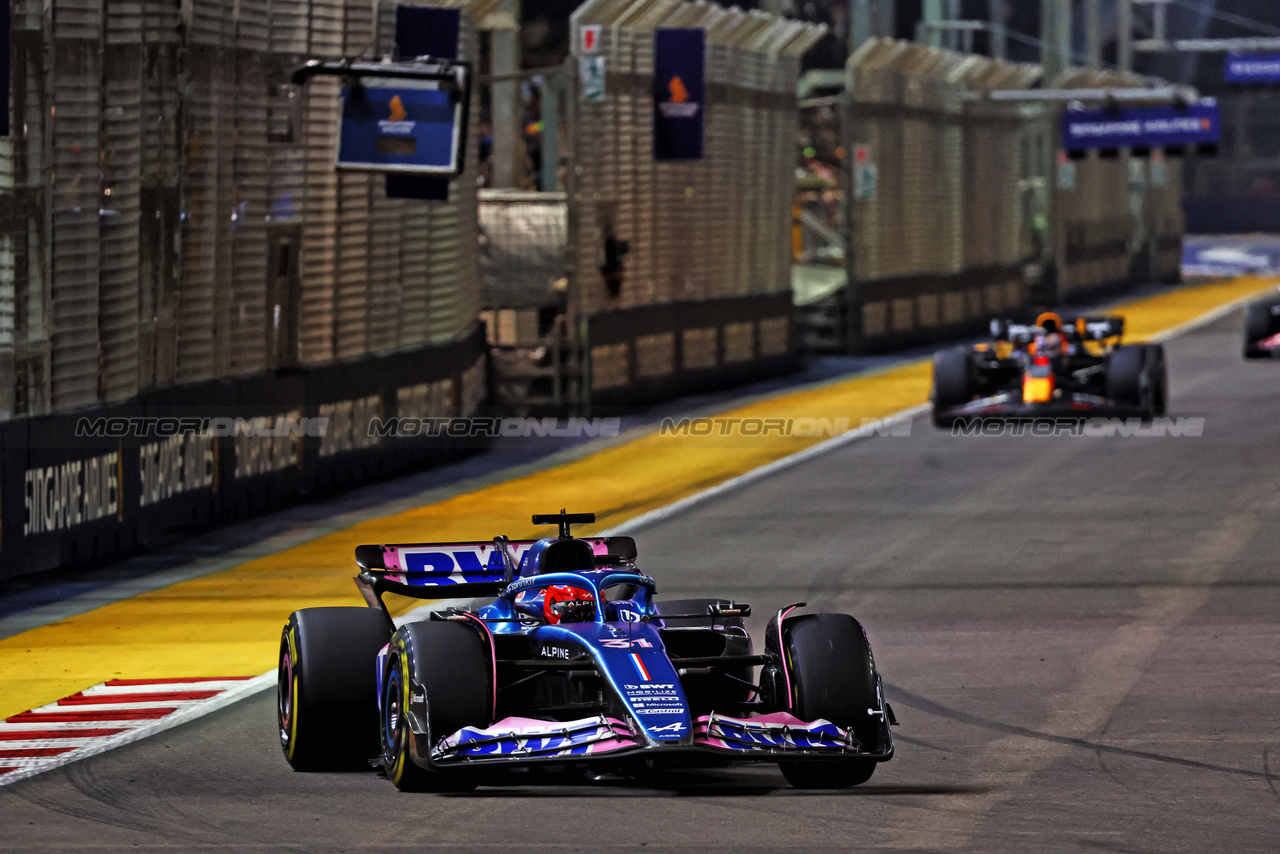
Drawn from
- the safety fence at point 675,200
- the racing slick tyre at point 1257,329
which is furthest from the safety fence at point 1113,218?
the safety fence at point 675,200

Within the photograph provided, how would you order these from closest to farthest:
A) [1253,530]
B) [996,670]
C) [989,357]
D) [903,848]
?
[903,848]
[996,670]
[1253,530]
[989,357]

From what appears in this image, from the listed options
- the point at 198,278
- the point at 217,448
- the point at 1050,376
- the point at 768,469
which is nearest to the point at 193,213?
the point at 198,278

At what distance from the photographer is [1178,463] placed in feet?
72.2

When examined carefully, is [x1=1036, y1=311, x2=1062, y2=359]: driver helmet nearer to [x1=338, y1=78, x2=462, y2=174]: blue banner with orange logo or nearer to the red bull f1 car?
[x1=338, y1=78, x2=462, y2=174]: blue banner with orange logo

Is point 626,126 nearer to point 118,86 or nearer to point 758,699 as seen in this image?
point 118,86

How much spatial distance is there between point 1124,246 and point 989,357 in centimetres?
3505

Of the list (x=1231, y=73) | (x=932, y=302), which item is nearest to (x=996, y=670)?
(x=932, y=302)

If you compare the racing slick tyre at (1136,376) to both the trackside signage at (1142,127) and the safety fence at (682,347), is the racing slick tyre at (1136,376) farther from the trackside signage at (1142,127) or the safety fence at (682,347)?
the trackside signage at (1142,127)

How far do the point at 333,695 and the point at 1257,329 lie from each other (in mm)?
25836

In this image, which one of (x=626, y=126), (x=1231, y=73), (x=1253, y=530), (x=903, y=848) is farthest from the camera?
(x=1231, y=73)

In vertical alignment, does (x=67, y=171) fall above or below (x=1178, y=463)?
above

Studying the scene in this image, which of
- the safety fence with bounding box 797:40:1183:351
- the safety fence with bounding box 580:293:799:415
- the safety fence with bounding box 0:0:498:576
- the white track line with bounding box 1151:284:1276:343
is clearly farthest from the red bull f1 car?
the safety fence with bounding box 0:0:498:576

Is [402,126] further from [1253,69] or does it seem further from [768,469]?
[1253,69]

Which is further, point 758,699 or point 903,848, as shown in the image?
point 758,699
